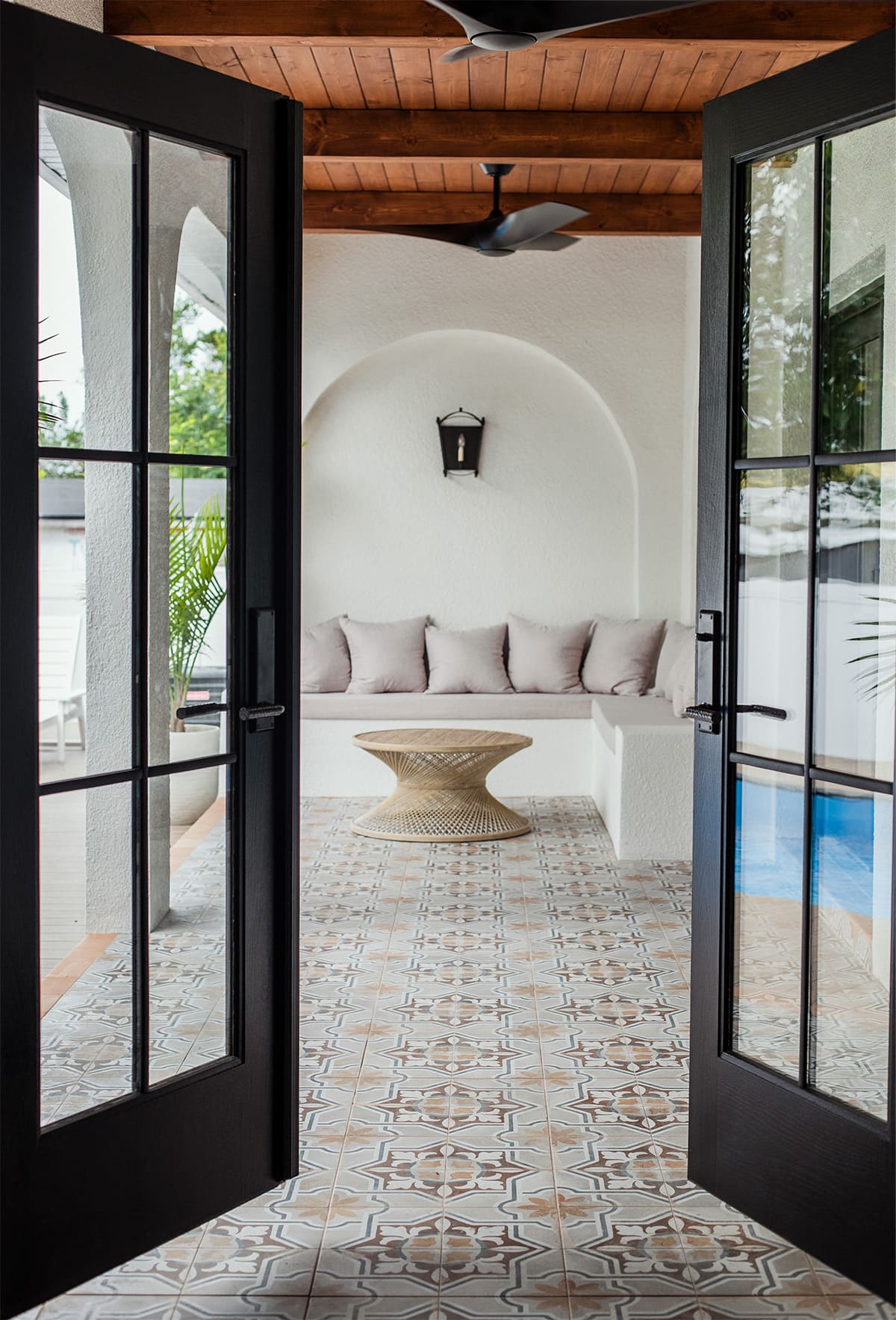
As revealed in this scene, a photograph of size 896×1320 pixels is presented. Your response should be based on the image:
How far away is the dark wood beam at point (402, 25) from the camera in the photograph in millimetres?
4211

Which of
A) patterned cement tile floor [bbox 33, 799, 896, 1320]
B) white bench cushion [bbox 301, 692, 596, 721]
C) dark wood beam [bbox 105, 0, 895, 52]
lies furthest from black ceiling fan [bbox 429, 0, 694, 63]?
white bench cushion [bbox 301, 692, 596, 721]

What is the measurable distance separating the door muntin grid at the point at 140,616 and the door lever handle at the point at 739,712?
961mm

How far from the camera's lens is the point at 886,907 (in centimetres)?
223

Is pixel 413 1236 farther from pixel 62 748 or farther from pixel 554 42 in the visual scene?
pixel 554 42

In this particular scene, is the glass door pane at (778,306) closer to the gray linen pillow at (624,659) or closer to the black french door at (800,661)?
the black french door at (800,661)

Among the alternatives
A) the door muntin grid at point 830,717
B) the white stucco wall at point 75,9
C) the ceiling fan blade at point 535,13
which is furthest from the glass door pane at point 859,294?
the white stucco wall at point 75,9

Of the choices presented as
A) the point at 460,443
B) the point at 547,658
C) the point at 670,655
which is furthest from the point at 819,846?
the point at 460,443

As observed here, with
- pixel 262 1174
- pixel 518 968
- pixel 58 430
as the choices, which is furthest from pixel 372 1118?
pixel 58 430

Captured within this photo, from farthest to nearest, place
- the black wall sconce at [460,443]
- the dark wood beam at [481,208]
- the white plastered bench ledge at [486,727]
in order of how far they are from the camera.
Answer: the black wall sconce at [460,443] → the white plastered bench ledge at [486,727] → the dark wood beam at [481,208]

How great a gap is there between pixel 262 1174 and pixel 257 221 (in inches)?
77.1

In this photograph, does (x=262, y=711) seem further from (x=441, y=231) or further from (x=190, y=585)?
(x=441, y=231)

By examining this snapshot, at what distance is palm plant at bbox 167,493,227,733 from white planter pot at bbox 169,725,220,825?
30 mm

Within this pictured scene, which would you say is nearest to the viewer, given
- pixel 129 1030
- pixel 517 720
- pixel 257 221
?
pixel 129 1030

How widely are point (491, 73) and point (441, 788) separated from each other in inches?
130
